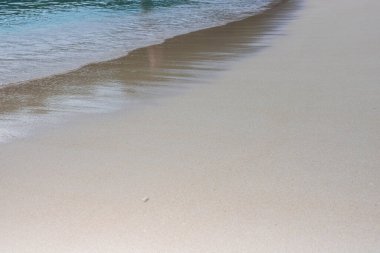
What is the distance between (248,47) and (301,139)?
13.6ft

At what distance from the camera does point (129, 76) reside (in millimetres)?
5738

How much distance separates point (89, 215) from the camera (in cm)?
264

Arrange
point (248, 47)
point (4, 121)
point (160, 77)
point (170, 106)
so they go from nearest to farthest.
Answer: point (4, 121) < point (170, 106) < point (160, 77) < point (248, 47)

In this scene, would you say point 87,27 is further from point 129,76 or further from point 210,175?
point 210,175

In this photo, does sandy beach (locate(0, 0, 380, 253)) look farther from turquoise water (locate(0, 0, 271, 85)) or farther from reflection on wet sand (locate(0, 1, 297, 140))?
turquoise water (locate(0, 0, 271, 85))

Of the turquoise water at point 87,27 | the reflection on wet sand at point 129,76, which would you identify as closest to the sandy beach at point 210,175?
the reflection on wet sand at point 129,76

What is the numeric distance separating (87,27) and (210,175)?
26.5 ft

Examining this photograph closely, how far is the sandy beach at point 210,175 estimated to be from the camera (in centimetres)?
244

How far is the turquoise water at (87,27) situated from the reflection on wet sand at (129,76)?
0.41m

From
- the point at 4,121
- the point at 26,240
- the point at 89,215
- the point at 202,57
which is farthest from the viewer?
the point at 202,57

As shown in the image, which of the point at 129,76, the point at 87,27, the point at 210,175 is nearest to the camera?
the point at 210,175

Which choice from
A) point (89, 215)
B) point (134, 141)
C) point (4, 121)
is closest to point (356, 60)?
point (134, 141)

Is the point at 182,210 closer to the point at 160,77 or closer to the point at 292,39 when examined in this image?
the point at 160,77

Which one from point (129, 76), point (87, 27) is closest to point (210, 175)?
point (129, 76)
